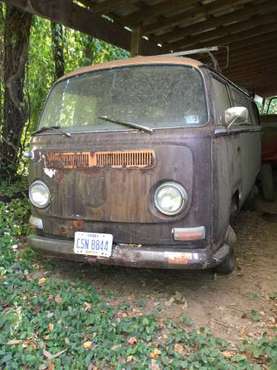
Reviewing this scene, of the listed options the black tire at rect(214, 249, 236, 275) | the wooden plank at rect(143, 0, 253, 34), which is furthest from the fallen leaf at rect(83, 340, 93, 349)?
the wooden plank at rect(143, 0, 253, 34)

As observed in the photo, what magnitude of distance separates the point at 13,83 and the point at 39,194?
253 cm

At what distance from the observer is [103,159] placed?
365 cm

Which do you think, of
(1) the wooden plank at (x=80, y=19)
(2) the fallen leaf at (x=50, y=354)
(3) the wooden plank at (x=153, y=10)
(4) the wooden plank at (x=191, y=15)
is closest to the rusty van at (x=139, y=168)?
(2) the fallen leaf at (x=50, y=354)

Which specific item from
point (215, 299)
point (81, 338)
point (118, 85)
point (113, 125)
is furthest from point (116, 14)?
point (81, 338)

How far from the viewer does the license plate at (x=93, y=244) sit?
365 centimetres

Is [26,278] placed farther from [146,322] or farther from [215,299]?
[215,299]

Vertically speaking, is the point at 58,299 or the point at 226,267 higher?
the point at 226,267

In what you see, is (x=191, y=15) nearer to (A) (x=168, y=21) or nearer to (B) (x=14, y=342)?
(A) (x=168, y=21)

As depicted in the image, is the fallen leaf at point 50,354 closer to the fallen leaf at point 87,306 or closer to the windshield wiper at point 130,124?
the fallen leaf at point 87,306

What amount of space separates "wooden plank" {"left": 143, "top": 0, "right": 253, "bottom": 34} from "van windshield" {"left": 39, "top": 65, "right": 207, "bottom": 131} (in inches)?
147

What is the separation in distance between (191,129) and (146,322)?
1.54 metres

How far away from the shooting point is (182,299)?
12.6 ft

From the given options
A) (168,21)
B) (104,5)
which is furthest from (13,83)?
(168,21)

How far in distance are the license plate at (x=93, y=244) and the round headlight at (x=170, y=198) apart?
20.3 inches
